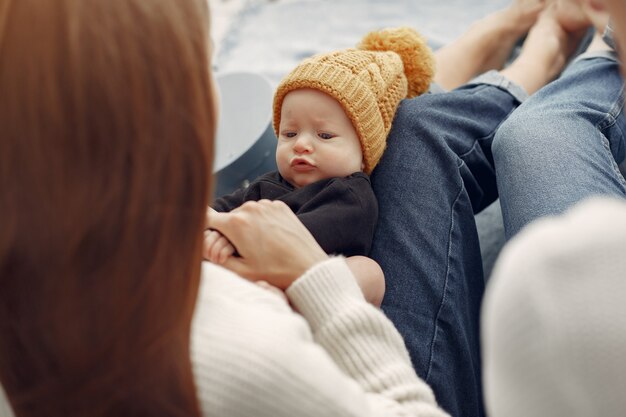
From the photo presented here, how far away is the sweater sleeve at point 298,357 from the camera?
51 cm

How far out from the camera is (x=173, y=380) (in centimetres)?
48

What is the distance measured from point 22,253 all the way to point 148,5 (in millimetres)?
211

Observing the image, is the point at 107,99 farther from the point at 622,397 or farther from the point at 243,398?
the point at 622,397

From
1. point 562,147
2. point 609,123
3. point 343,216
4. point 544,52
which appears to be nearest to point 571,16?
point 544,52

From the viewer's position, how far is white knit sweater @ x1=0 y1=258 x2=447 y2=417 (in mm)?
510

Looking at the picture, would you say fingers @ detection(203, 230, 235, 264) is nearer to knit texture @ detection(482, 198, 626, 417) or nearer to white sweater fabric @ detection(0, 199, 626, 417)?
white sweater fabric @ detection(0, 199, 626, 417)

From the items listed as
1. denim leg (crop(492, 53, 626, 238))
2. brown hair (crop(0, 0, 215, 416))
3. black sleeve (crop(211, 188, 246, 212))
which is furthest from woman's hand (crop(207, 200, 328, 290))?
denim leg (crop(492, 53, 626, 238))

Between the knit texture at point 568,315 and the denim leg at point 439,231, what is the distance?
1.36 feet

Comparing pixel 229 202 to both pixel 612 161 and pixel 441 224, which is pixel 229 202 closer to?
pixel 441 224

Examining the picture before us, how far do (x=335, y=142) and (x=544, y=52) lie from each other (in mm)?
702

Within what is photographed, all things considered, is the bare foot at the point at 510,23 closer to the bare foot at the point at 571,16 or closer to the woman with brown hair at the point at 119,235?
the bare foot at the point at 571,16

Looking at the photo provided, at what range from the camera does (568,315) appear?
420 millimetres

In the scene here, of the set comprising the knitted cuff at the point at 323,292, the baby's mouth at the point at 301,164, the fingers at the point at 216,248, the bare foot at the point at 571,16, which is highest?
the bare foot at the point at 571,16

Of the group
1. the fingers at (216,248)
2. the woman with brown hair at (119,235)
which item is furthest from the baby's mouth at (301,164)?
the woman with brown hair at (119,235)
